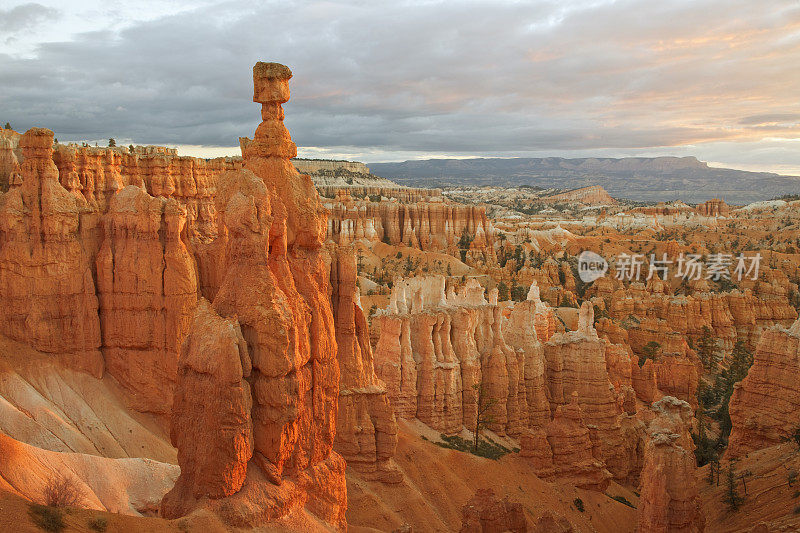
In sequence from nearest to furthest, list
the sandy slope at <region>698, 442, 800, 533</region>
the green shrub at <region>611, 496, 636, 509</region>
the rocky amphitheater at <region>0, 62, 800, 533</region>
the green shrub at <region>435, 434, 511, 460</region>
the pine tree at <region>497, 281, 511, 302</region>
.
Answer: the rocky amphitheater at <region>0, 62, 800, 533</region>
the sandy slope at <region>698, 442, 800, 533</region>
the green shrub at <region>435, 434, 511, 460</region>
the green shrub at <region>611, 496, 636, 509</region>
the pine tree at <region>497, 281, 511, 302</region>

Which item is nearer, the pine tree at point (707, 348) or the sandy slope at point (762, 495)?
the sandy slope at point (762, 495)

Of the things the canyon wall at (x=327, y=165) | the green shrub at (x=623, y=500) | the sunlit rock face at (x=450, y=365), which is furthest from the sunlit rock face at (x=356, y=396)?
the canyon wall at (x=327, y=165)

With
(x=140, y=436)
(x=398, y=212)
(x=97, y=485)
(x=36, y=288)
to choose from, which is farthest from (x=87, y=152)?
(x=398, y=212)

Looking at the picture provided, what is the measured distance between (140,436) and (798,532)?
60.3 ft

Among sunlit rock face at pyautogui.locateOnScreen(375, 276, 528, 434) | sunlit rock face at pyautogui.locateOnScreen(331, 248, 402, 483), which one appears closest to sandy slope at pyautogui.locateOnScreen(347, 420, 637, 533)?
sunlit rock face at pyautogui.locateOnScreen(331, 248, 402, 483)

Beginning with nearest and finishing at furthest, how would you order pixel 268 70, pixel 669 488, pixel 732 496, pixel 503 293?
pixel 268 70
pixel 669 488
pixel 732 496
pixel 503 293

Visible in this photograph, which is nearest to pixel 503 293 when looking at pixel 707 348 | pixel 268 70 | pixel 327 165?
pixel 707 348

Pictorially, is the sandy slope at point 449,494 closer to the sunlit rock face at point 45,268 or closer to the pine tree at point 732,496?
the pine tree at point 732,496

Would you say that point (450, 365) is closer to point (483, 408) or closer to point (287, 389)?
point (483, 408)

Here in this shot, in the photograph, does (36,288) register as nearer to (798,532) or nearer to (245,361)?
(245,361)

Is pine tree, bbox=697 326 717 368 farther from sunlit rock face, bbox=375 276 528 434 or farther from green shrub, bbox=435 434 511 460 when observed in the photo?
green shrub, bbox=435 434 511 460

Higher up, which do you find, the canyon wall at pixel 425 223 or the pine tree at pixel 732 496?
the canyon wall at pixel 425 223

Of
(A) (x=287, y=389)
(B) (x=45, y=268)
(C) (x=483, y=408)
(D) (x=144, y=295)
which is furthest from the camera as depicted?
(C) (x=483, y=408)

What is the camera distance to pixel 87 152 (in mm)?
21781
